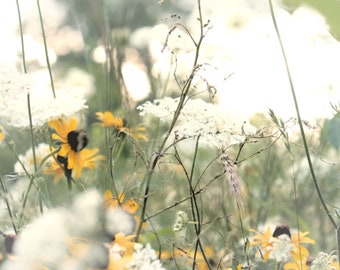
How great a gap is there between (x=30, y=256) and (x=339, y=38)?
1.04 feet

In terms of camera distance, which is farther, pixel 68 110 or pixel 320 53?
pixel 320 53

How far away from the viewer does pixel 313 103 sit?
1.47m

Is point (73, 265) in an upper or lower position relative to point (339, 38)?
lower

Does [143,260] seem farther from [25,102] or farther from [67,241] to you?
[25,102]

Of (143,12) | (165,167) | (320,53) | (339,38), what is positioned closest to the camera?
(339,38)

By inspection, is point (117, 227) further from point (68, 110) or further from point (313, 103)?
point (313, 103)

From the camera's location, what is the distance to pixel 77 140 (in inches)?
39.4

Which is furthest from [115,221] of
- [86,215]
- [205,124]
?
[205,124]

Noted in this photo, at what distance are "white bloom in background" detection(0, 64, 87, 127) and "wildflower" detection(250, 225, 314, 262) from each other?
22 centimetres

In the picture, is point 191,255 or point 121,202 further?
point 191,255

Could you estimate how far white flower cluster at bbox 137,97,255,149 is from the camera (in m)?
0.87

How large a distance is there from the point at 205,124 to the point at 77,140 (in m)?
0.17

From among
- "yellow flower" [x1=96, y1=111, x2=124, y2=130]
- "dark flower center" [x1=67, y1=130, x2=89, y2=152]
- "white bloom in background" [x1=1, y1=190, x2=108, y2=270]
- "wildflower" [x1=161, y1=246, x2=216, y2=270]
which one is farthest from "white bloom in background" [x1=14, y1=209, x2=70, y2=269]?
"yellow flower" [x1=96, y1=111, x2=124, y2=130]

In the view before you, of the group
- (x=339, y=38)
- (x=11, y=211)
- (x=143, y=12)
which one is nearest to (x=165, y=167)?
(x=11, y=211)
